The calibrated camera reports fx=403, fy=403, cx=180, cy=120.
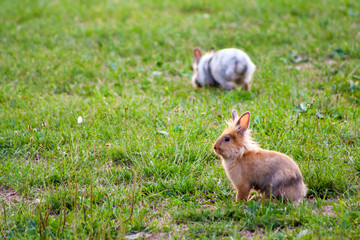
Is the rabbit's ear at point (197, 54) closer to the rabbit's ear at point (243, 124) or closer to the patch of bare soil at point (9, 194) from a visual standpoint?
the rabbit's ear at point (243, 124)

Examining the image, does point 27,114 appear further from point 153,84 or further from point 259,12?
point 259,12

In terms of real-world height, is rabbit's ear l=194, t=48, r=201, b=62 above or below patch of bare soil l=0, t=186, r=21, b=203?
above

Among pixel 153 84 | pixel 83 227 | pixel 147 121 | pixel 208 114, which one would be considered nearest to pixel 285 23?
pixel 153 84

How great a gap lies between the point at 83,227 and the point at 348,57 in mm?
5252

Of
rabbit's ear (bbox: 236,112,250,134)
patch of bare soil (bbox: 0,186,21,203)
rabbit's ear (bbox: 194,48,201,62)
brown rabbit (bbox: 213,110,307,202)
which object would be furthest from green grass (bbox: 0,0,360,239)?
rabbit's ear (bbox: 236,112,250,134)

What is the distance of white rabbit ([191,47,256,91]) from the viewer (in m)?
5.75

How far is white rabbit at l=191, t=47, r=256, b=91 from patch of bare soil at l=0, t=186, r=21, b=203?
10.6 feet

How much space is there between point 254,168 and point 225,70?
9.14 feet

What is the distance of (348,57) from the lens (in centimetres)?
656

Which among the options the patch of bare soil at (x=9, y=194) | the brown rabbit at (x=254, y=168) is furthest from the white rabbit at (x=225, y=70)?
the patch of bare soil at (x=9, y=194)

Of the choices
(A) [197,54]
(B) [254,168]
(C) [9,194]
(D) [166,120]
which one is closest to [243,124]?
(B) [254,168]

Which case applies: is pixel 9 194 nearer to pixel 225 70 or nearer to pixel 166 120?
pixel 166 120

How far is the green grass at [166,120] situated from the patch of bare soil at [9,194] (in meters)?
0.02

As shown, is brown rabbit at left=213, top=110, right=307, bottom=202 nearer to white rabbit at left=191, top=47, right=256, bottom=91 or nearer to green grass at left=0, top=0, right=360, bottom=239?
green grass at left=0, top=0, right=360, bottom=239
